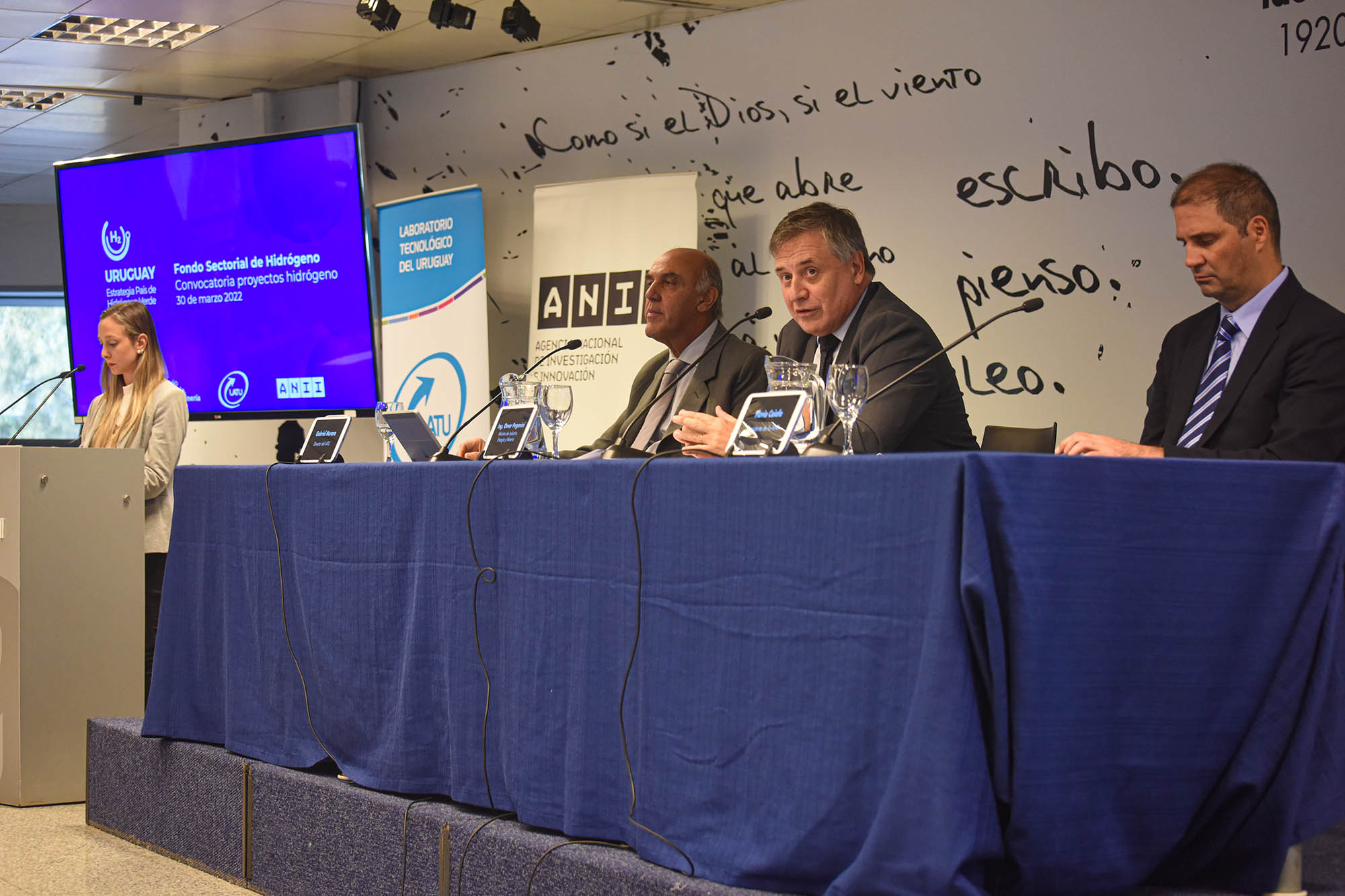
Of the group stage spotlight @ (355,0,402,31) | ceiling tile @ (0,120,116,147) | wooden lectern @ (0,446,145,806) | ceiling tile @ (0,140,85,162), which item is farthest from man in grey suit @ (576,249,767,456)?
ceiling tile @ (0,140,85,162)

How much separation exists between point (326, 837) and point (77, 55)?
4.38m

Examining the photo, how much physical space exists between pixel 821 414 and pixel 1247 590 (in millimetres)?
586

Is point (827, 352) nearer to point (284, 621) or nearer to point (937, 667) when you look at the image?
point (284, 621)

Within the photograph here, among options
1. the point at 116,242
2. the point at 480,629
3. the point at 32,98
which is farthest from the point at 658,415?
the point at 32,98

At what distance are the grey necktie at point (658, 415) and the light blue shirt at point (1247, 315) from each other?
131 cm

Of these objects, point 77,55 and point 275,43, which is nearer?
point 275,43

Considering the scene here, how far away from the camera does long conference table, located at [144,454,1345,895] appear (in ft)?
4.25

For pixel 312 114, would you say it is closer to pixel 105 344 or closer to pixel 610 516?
pixel 105 344

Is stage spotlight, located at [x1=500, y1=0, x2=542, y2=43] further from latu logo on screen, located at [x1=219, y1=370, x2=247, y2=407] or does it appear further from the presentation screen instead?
latu logo on screen, located at [x1=219, y1=370, x2=247, y2=407]

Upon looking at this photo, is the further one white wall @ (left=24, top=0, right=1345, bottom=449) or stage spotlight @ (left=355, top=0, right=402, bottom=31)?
stage spotlight @ (left=355, top=0, right=402, bottom=31)

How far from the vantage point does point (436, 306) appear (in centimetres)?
508

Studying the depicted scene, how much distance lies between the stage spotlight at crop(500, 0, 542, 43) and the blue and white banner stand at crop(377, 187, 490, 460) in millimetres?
724

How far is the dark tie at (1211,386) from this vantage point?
216 centimetres

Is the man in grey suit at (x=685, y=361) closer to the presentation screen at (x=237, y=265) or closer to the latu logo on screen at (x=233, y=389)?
the presentation screen at (x=237, y=265)
